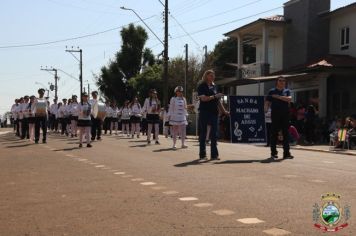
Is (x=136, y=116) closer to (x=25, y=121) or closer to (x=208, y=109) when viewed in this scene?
(x=25, y=121)

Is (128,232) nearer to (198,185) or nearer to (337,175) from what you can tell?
(198,185)

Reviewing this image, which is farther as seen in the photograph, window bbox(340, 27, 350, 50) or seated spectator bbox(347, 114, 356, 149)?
window bbox(340, 27, 350, 50)

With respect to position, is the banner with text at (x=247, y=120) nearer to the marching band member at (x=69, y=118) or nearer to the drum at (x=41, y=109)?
the drum at (x=41, y=109)

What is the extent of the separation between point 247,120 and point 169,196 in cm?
780

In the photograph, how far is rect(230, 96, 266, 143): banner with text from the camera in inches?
584

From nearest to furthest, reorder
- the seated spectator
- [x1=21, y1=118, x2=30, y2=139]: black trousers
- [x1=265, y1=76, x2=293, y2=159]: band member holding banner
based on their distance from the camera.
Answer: [x1=265, y1=76, x2=293, y2=159]: band member holding banner, the seated spectator, [x1=21, y1=118, x2=30, y2=139]: black trousers

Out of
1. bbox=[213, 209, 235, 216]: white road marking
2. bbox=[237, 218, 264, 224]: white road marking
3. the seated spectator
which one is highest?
the seated spectator

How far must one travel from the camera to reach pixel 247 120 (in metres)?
15.1

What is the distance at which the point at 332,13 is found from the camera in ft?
103

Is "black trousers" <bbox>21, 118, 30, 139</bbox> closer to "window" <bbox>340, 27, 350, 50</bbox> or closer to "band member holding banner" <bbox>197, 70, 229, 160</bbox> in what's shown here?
"band member holding banner" <bbox>197, 70, 229, 160</bbox>

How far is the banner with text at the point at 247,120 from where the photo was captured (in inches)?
584

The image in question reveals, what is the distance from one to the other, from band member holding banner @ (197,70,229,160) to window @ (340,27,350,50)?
20019mm

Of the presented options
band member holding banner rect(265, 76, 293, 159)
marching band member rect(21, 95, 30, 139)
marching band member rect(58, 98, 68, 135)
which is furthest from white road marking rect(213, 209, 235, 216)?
marching band member rect(58, 98, 68, 135)

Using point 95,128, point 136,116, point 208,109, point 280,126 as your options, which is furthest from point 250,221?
point 136,116
